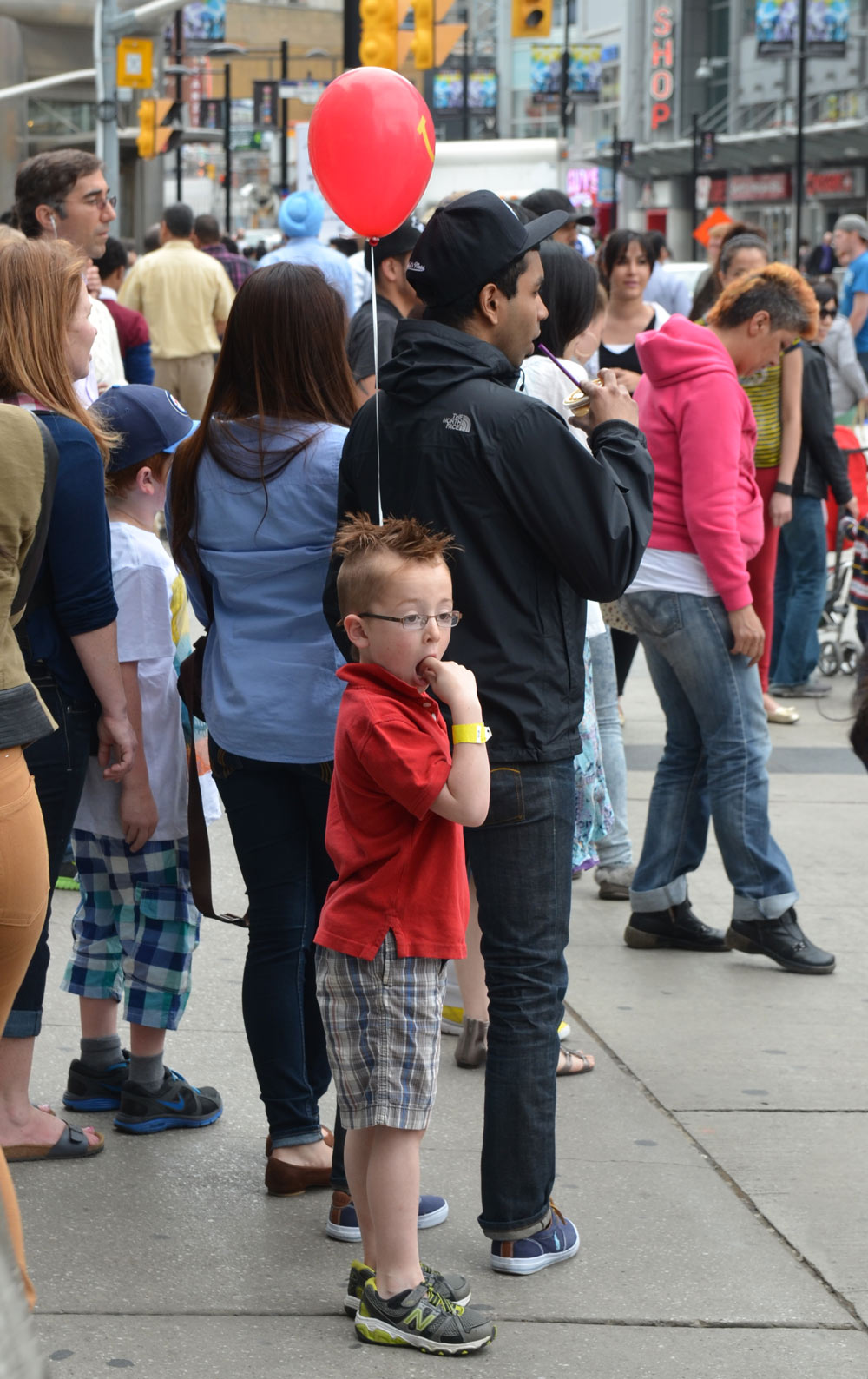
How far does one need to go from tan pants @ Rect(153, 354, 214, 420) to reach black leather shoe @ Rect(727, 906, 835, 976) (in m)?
7.48

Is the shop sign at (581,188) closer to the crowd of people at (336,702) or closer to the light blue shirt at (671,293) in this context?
the light blue shirt at (671,293)

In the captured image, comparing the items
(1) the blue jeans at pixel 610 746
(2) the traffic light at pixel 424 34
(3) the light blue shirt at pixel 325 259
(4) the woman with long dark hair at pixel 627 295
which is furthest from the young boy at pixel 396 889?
(2) the traffic light at pixel 424 34

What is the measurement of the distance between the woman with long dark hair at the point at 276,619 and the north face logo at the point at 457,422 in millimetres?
418

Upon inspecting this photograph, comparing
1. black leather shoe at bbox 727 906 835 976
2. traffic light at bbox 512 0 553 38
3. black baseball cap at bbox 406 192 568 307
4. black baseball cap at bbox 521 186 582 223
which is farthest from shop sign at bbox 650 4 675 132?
black baseball cap at bbox 406 192 568 307

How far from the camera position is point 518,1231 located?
3406mm

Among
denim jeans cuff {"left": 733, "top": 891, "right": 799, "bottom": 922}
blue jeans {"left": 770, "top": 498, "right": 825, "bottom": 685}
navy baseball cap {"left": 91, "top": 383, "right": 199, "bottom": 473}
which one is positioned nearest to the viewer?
navy baseball cap {"left": 91, "top": 383, "right": 199, "bottom": 473}

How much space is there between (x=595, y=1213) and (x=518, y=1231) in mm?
369

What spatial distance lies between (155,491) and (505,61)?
86.1 m

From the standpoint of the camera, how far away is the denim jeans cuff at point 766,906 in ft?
17.6

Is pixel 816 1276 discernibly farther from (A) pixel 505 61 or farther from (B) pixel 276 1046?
(A) pixel 505 61

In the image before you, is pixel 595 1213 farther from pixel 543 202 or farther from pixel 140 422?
pixel 543 202

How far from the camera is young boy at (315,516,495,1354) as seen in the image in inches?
118

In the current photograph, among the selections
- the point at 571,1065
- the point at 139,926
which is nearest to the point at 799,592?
the point at 571,1065

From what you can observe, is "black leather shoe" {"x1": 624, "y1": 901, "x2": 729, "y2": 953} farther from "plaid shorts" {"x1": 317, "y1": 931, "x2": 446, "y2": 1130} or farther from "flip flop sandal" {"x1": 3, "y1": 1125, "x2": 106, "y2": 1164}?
"plaid shorts" {"x1": 317, "y1": 931, "x2": 446, "y2": 1130}
